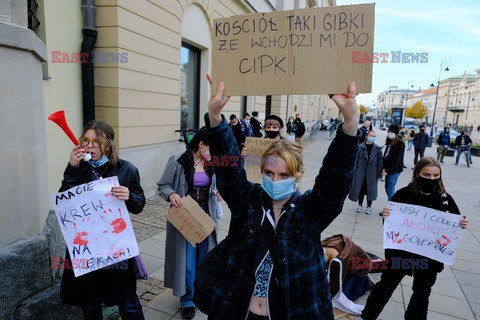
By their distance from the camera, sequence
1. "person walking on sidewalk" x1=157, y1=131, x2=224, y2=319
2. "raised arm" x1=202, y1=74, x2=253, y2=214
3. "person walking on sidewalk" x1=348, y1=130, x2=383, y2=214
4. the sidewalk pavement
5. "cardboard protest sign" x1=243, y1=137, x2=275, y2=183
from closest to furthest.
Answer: "raised arm" x1=202, y1=74, x2=253, y2=214 < "person walking on sidewalk" x1=157, y1=131, x2=224, y2=319 < the sidewalk pavement < "cardboard protest sign" x1=243, y1=137, x2=275, y2=183 < "person walking on sidewalk" x1=348, y1=130, x2=383, y2=214

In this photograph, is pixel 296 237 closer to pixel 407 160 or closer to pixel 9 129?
pixel 9 129

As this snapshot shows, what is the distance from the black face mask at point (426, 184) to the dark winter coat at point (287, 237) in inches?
70.4

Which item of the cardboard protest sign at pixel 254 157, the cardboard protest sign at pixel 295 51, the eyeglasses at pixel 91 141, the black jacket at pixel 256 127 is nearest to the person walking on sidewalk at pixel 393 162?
the cardboard protest sign at pixel 254 157

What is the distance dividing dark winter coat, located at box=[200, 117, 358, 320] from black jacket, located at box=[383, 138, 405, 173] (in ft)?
19.1

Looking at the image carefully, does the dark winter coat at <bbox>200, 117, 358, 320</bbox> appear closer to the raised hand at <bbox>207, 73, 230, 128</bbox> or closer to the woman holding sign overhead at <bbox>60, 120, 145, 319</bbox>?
the raised hand at <bbox>207, 73, 230, 128</bbox>

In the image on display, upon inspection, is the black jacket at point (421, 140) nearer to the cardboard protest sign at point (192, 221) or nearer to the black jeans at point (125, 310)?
the cardboard protest sign at point (192, 221)

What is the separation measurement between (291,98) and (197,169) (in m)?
20.7

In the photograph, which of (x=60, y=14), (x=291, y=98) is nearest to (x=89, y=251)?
(x=60, y=14)

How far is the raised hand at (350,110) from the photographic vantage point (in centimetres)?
145

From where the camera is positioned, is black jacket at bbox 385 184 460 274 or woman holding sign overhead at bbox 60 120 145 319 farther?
black jacket at bbox 385 184 460 274

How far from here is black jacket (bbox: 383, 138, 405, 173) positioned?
686cm

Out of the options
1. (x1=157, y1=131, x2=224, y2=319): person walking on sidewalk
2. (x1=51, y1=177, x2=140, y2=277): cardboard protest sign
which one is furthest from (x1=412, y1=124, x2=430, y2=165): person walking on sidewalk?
(x1=51, y1=177, x2=140, y2=277): cardboard protest sign

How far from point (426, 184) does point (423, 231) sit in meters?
0.44

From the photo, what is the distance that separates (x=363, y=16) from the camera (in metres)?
1.56
